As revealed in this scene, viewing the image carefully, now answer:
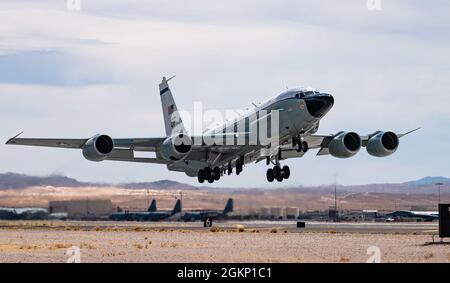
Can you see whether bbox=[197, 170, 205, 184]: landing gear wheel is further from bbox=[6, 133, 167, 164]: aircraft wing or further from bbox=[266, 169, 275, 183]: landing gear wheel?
bbox=[266, 169, 275, 183]: landing gear wheel

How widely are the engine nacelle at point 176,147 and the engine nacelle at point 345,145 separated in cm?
1182

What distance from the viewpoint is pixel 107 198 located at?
8588 centimetres

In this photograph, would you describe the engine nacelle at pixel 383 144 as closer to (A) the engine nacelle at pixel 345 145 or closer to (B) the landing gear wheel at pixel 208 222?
(A) the engine nacelle at pixel 345 145

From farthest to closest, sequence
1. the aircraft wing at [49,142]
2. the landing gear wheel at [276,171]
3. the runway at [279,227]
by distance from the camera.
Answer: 1. the runway at [279,227]
2. the landing gear wheel at [276,171]
3. the aircraft wing at [49,142]

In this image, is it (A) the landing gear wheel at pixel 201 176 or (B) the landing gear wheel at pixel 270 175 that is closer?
(B) the landing gear wheel at pixel 270 175

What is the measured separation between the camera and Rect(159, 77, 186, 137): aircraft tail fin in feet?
277

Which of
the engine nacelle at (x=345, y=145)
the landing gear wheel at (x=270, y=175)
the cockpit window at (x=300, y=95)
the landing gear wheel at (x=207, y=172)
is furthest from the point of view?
the landing gear wheel at (x=207, y=172)

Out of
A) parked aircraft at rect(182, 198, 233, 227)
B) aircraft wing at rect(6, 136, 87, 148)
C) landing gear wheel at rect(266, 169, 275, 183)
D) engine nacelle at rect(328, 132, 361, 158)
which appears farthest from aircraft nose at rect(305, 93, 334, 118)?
parked aircraft at rect(182, 198, 233, 227)

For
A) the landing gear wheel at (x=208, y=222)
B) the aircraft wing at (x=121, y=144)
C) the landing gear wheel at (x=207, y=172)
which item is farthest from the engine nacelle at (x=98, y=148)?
the landing gear wheel at (x=208, y=222)

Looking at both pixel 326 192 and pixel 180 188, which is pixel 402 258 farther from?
pixel 180 188

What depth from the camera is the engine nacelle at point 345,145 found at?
7019cm

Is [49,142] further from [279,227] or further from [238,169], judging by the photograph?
[279,227]
